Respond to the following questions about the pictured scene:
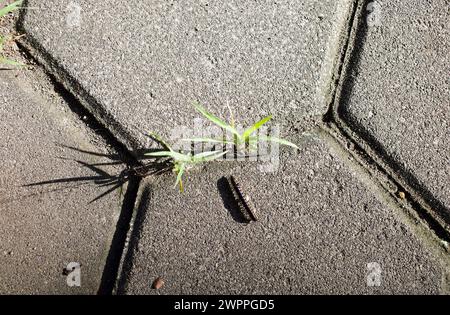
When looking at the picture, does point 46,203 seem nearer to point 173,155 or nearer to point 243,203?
point 173,155

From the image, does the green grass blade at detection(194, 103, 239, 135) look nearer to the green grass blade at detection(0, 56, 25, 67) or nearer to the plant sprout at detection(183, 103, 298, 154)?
the plant sprout at detection(183, 103, 298, 154)

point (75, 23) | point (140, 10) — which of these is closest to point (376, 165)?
point (140, 10)

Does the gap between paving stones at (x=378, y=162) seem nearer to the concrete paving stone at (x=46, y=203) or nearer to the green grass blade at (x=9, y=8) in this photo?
the concrete paving stone at (x=46, y=203)

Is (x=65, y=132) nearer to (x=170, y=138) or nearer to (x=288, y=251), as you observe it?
(x=170, y=138)

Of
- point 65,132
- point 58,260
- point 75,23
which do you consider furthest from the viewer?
point 75,23

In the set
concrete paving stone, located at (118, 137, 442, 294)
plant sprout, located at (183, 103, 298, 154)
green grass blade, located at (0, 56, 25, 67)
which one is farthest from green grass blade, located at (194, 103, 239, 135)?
green grass blade, located at (0, 56, 25, 67)

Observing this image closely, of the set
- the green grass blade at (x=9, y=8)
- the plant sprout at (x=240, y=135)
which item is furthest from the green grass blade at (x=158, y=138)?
the green grass blade at (x=9, y=8)
